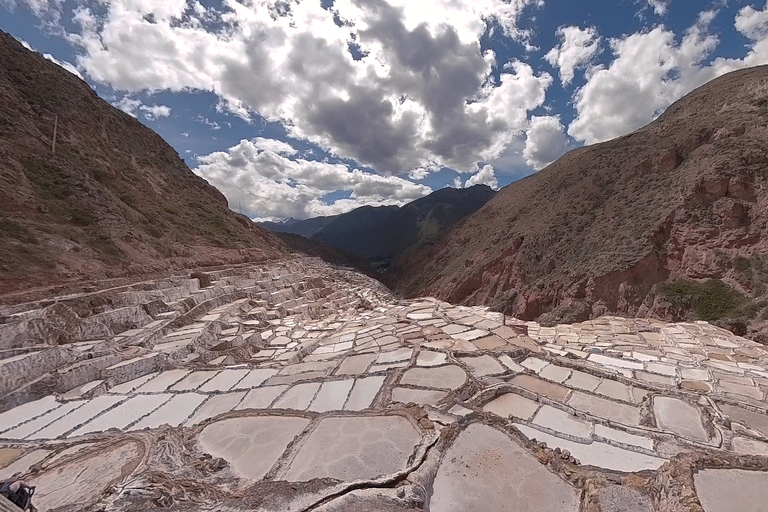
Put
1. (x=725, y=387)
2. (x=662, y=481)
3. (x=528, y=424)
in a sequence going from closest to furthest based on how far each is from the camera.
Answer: (x=662, y=481) < (x=528, y=424) < (x=725, y=387)

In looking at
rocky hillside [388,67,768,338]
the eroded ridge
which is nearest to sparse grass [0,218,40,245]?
the eroded ridge

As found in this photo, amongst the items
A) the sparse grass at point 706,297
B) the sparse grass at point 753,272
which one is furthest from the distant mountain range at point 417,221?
the sparse grass at point 753,272

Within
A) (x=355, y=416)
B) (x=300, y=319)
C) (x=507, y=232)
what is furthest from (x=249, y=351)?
(x=507, y=232)

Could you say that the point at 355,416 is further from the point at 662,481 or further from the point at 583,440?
the point at 662,481

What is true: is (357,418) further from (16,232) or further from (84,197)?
(84,197)

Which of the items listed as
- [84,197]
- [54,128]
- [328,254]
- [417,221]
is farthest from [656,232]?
[417,221]
